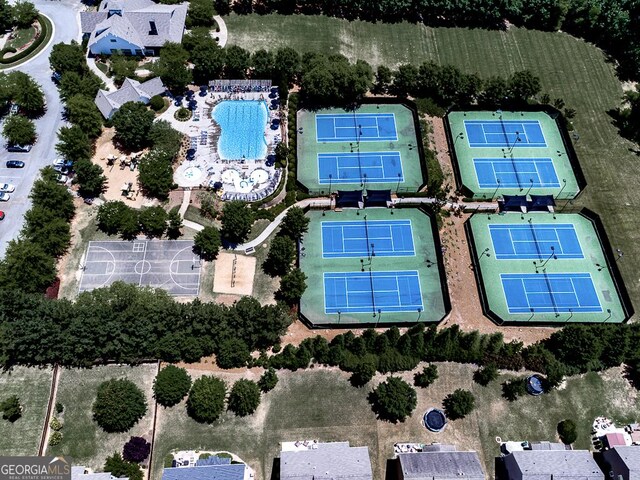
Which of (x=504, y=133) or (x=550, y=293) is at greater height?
(x=504, y=133)

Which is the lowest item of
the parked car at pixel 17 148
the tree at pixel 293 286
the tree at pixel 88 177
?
the tree at pixel 293 286

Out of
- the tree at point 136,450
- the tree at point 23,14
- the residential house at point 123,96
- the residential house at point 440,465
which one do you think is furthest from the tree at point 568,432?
the tree at point 23,14

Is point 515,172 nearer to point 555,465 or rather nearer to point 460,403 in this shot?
point 460,403

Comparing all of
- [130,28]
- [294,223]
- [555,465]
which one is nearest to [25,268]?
[294,223]

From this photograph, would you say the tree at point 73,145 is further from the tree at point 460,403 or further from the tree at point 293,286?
the tree at point 460,403

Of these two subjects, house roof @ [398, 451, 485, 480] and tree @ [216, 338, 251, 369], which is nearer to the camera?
house roof @ [398, 451, 485, 480]

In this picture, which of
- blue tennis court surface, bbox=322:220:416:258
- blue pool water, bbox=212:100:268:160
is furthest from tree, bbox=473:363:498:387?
blue pool water, bbox=212:100:268:160

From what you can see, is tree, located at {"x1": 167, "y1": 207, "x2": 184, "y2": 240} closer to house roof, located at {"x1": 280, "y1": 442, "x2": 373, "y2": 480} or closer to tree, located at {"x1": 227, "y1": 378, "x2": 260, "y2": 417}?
tree, located at {"x1": 227, "y1": 378, "x2": 260, "y2": 417}
